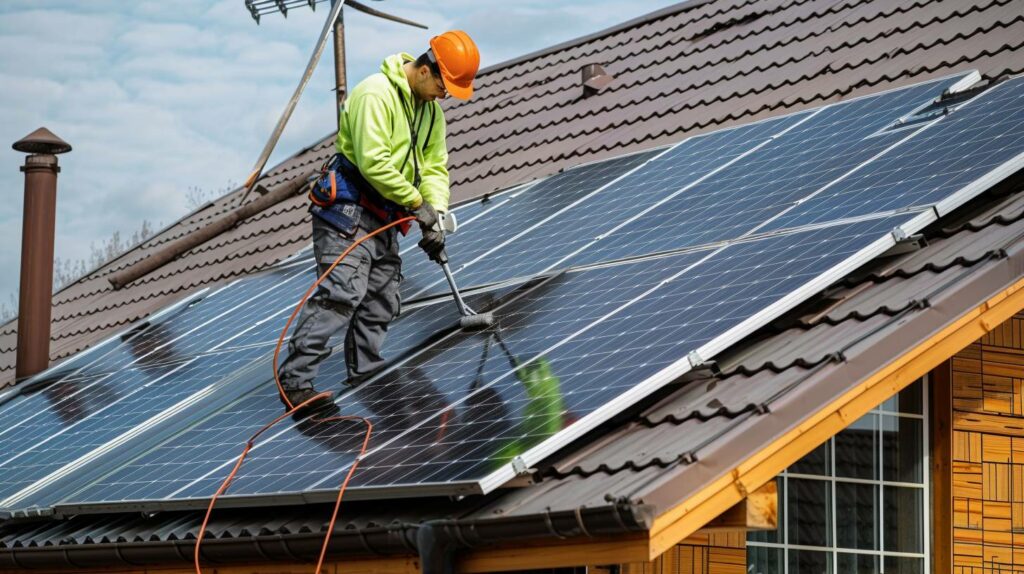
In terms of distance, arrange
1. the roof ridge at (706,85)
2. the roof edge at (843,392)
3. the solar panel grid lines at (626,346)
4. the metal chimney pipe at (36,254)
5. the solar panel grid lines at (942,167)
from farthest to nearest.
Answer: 1. the metal chimney pipe at (36,254)
2. the roof ridge at (706,85)
3. the solar panel grid lines at (942,167)
4. the solar panel grid lines at (626,346)
5. the roof edge at (843,392)

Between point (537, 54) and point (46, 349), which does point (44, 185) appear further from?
point (537, 54)

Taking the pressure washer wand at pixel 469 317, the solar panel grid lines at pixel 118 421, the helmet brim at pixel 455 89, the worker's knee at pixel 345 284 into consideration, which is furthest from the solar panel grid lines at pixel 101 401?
the helmet brim at pixel 455 89

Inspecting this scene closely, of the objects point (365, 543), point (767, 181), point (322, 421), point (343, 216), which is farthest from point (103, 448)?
point (767, 181)

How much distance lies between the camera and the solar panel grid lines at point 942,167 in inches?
292

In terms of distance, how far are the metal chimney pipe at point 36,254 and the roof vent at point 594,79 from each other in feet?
16.1

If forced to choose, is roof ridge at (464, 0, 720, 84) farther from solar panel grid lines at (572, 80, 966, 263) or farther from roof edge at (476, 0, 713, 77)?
solar panel grid lines at (572, 80, 966, 263)

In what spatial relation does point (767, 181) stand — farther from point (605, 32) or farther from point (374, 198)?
point (605, 32)

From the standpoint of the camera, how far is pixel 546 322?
7.82m

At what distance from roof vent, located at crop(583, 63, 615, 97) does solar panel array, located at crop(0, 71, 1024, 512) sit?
307 centimetres

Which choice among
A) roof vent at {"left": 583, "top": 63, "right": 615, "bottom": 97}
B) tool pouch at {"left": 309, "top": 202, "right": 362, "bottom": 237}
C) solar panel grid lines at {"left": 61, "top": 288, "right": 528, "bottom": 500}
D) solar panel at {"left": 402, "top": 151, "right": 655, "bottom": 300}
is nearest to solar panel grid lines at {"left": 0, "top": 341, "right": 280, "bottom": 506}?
solar panel grid lines at {"left": 61, "top": 288, "right": 528, "bottom": 500}

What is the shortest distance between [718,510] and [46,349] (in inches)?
342

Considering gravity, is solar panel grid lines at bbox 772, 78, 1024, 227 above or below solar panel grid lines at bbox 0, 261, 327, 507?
above

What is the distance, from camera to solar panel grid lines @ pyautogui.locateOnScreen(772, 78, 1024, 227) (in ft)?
24.3

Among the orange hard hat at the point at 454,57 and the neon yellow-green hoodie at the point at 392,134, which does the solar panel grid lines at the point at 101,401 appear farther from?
the orange hard hat at the point at 454,57
